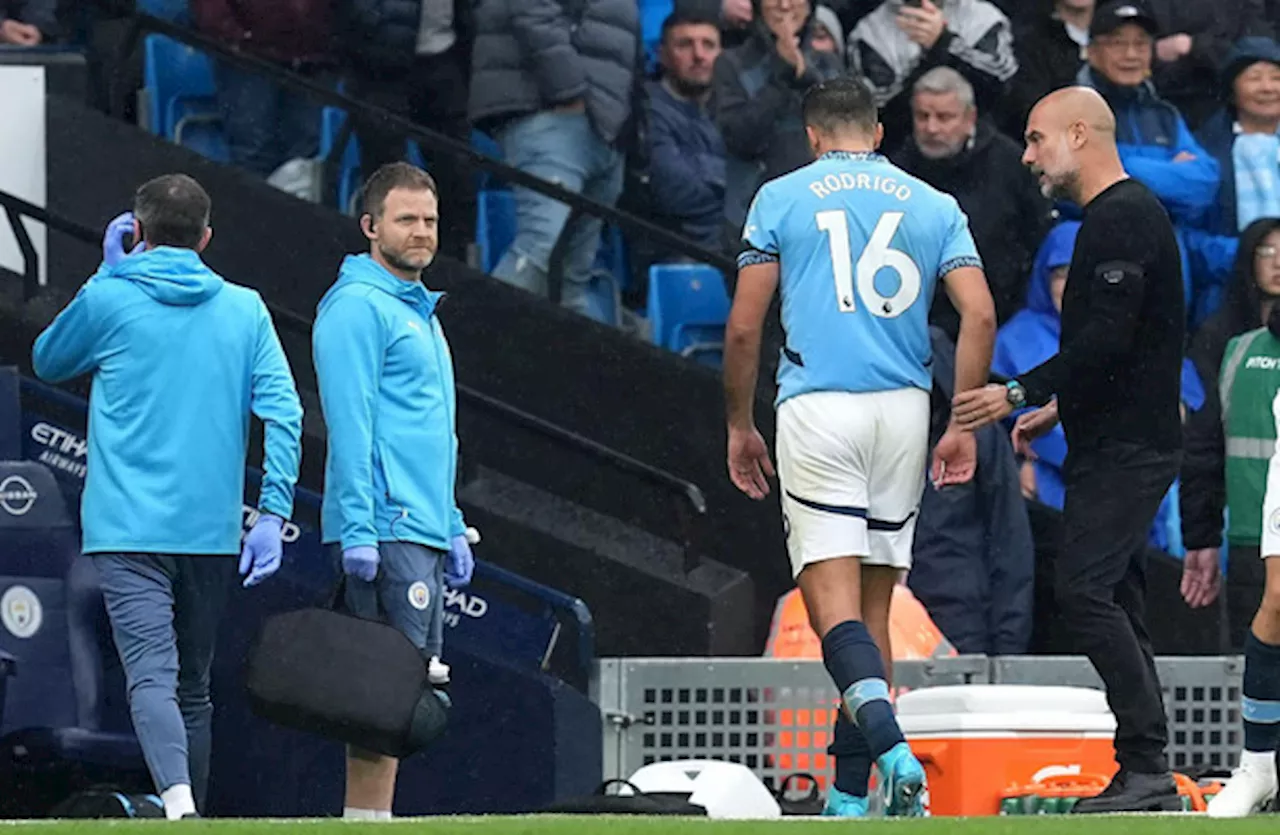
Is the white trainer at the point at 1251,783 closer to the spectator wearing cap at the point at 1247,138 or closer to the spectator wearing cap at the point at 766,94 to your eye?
the spectator wearing cap at the point at 1247,138

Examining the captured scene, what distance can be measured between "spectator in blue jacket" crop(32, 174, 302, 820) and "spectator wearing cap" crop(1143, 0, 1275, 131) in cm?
613

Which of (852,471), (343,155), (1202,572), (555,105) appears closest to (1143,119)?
(555,105)

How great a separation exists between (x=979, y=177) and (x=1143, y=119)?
0.94 meters

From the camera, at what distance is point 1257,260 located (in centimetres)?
1230

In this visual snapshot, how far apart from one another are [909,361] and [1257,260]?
129 inches

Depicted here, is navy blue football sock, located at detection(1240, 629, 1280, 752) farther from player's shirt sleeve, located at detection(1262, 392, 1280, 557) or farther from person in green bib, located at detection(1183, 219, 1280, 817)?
person in green bib, located at detection(1183, 219, 1280, 817)

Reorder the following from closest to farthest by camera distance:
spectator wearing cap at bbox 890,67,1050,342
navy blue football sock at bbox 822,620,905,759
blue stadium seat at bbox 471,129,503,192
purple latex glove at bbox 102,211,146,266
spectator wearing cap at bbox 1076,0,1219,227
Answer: navy blue football sock at bbox 822,620,905,759, purple latex glove at bbox 102,211,146,266, spectator wearing cap at bbox 890,67,1050,342, spectator wearing cap at bbox 1076,0,1219,227, blue stadium seat at bbox 471,129,503,192

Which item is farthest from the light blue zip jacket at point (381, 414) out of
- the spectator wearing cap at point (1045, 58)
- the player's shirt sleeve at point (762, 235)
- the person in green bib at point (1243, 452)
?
the spectator wearing cap at point (1045, 58)

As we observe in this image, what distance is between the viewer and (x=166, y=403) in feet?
31.5

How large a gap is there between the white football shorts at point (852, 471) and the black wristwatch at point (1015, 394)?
27 cm

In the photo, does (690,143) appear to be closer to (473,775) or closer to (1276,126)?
(1276,126)

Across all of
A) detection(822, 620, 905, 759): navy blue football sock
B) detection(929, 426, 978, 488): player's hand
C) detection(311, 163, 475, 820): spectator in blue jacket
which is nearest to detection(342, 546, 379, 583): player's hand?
detection(311, 163, 475, 820): spectator in blue jacket

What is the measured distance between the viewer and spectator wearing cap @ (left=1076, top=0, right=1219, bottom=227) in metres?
13.8

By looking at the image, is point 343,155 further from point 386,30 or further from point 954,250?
point 954,250
